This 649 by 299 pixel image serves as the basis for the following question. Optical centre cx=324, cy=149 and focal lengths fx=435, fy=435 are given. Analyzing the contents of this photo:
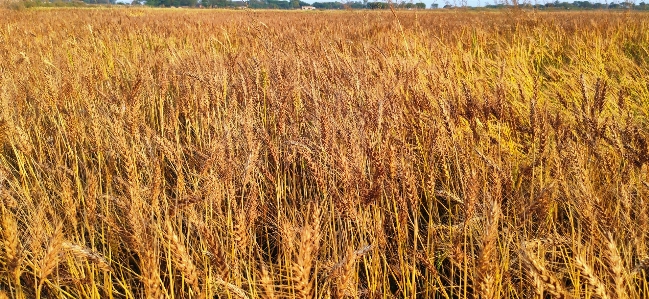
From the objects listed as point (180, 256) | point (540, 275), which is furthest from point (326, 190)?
point (540, 275)

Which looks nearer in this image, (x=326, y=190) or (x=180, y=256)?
(x=180, y=256)

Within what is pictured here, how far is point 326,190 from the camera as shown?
1.24 metres

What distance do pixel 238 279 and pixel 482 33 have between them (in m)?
4.93

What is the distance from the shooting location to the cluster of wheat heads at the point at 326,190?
102cm

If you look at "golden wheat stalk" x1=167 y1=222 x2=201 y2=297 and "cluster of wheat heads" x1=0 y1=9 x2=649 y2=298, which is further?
"cluster of wheat heads" x1=0 y1=9 x2=649 y2=298

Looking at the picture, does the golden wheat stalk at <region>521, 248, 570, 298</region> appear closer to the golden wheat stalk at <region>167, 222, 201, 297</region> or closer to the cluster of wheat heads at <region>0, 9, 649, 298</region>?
the cluster of wheat heads at <region>0, 9, 649, 298</region>

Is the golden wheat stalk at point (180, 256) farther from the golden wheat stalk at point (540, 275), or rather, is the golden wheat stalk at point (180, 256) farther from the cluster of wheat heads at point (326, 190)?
the golden wheat stalk at point (540, 275)

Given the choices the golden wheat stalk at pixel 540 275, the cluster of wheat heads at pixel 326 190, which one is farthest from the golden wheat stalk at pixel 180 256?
the golden wheat stalk at pixel 540 275

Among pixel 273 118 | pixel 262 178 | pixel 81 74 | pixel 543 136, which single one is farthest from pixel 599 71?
pixel 81 74

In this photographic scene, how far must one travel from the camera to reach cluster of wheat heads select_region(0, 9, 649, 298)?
40.3 inches

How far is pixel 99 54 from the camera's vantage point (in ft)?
A: 14.4

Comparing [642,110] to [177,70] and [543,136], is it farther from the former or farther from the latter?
[177,70]

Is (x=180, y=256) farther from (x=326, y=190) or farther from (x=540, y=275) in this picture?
(x=540, y=275)

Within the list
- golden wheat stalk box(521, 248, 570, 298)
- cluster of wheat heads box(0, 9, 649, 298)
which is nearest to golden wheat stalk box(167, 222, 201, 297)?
cluster of wheat heads box(0, 9, 649, 298)
